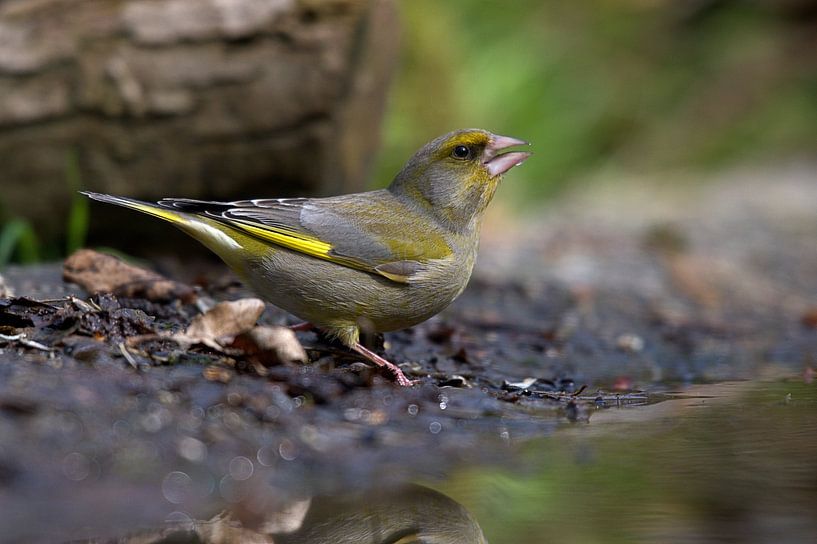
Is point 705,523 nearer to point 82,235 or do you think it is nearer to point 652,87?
point 82,235

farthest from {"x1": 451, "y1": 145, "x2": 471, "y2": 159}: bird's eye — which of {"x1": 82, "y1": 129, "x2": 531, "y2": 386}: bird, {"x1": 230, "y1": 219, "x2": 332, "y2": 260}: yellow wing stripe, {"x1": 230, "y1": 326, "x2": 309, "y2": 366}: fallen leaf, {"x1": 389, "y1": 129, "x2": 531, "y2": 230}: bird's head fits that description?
{"x1": 230, "y1": 326, "x2": 309, "y2": 366}: fallen leaf

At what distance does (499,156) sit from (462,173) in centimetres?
19

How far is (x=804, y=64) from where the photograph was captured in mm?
13688

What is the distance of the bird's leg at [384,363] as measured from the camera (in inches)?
159

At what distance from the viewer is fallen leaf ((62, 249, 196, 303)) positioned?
15.1ft

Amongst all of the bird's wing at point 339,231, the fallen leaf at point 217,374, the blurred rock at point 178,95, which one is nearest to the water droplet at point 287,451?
the fallen leaf at point 217,374

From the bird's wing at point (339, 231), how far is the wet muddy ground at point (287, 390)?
0.40 meters

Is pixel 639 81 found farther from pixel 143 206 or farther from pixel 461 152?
pixel 143 206

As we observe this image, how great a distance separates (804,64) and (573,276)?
25.3 feet

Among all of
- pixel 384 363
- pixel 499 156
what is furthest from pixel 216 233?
pixel 499 156

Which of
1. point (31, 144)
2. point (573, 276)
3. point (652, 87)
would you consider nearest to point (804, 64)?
point (652, 87)

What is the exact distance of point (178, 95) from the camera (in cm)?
618

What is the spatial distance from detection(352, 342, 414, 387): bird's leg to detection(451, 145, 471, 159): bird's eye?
1038 millimetres

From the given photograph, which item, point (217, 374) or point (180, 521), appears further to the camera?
point (217, 374)
